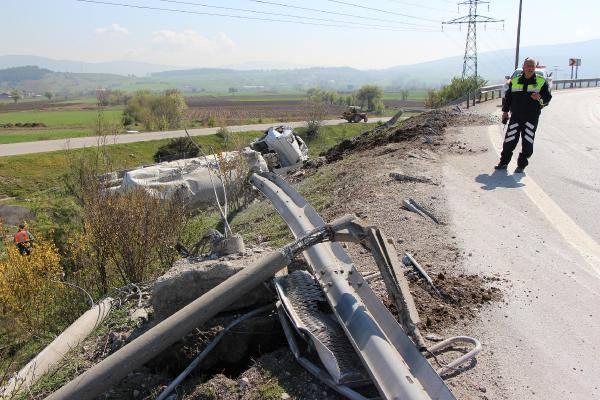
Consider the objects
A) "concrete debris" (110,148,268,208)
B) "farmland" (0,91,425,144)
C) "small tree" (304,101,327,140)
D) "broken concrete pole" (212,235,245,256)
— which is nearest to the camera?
"broken concrete pole" (212,235,245,256)

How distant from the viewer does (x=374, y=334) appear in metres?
3.30

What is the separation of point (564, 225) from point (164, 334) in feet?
16.0

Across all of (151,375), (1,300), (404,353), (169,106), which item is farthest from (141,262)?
(169,106)

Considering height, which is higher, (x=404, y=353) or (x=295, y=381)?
(x=404, y=353)

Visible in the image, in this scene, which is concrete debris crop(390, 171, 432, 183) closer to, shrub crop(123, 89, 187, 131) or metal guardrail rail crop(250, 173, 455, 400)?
metal guardrail rail crop(250, 173, 455, 400)

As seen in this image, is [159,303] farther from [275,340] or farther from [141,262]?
[141,262]

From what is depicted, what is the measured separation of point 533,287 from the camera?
4.63 meters

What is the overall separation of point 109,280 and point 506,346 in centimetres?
610

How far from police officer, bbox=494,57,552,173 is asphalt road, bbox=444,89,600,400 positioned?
364 mm

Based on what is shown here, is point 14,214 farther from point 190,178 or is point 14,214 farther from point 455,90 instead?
point 455,90

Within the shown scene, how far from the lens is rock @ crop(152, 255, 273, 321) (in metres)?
4.52

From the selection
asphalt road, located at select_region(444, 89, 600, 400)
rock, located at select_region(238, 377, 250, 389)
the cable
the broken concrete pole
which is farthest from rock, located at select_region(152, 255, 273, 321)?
asphalt road, located at select_region(444, 89, 600, 400)

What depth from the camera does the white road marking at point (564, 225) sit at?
526cm

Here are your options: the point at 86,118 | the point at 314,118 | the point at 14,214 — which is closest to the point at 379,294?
the point at 14,214
